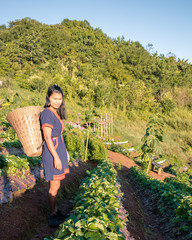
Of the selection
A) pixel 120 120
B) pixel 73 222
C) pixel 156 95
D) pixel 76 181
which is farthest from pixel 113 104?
pixel 73 222

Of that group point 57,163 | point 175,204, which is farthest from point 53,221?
point 175,204

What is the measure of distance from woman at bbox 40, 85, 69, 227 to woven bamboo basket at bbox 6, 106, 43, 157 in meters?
0.16

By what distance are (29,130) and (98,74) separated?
29420 millimetres

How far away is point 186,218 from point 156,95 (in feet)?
94.4

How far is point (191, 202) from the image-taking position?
3799mm

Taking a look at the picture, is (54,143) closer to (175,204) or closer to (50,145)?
(50,145)

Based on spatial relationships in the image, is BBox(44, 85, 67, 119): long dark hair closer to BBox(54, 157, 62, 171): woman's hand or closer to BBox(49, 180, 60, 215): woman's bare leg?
BBox(54, 157, 62, 171): woman's hand

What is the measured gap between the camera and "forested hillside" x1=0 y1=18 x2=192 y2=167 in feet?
79.1

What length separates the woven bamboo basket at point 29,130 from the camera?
2469 mm

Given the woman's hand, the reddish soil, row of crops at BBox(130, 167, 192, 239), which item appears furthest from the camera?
row of crops at BBox(130, 167, 192, 239)

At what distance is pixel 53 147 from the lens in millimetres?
2307

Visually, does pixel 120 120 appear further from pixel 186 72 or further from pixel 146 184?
pixel 186 72

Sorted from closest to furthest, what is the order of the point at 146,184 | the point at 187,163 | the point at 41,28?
1. the point at 146,184
2. the point at 187,163
3. the point at 41,28

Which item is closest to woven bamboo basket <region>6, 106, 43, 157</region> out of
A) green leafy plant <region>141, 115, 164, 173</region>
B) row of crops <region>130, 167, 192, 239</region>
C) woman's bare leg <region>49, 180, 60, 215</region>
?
woman's bare leg <region>49, 180, 60, 215</region>
